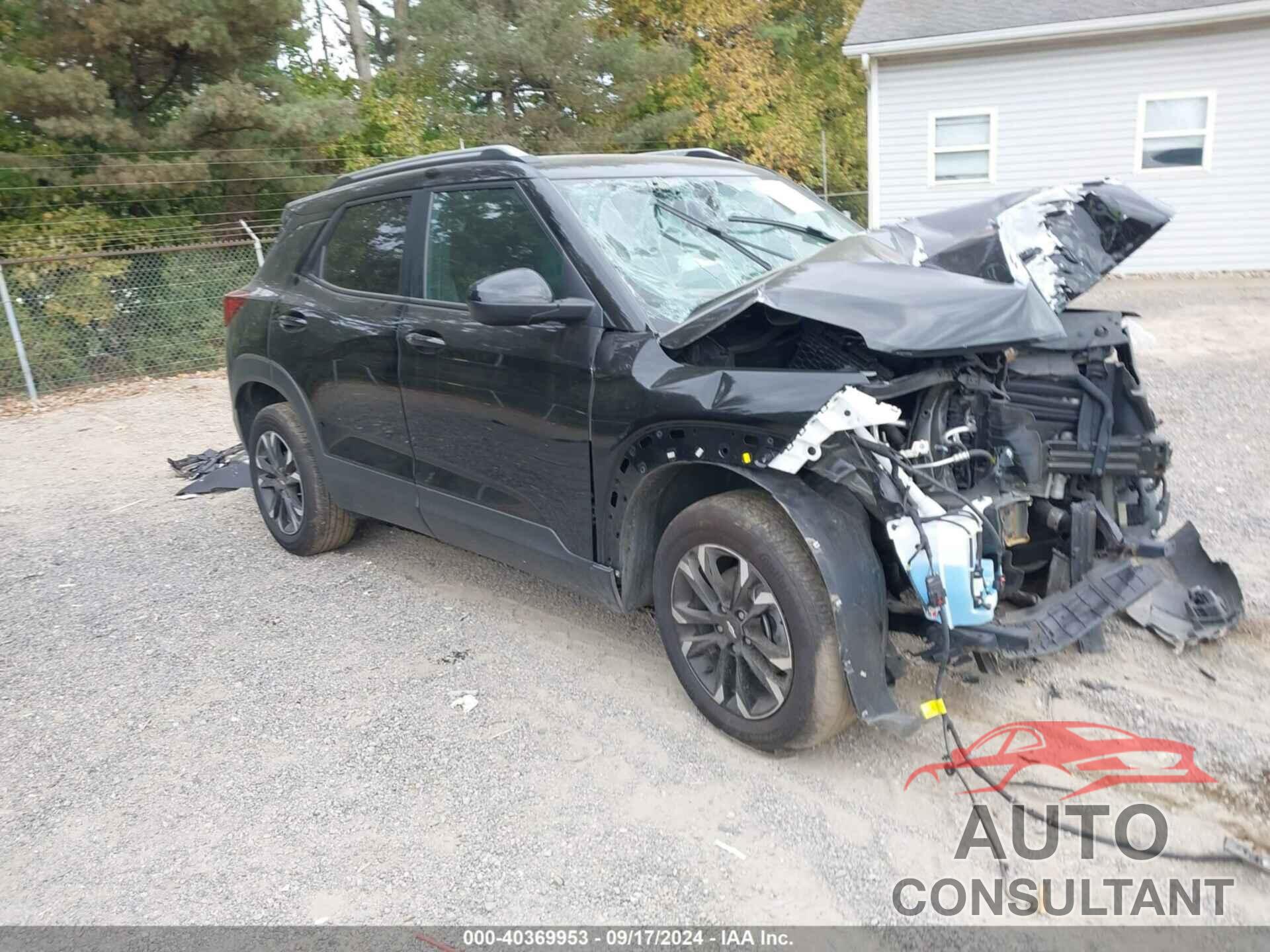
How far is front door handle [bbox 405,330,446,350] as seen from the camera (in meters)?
4.18

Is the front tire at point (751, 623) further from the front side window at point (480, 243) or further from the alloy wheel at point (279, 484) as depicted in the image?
the alloy wheel at point (279, 484)

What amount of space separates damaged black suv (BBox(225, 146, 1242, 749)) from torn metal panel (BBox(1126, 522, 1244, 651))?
0.01m

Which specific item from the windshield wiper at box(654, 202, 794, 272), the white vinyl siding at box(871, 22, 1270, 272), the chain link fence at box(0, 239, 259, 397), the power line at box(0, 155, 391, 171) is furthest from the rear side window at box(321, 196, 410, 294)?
the white vinyl siding at box(871, 22, 1270, 272)

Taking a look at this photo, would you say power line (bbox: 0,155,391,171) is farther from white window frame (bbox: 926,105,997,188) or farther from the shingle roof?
white window frame (bbox: 926,105,997,188)

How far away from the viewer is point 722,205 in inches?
170

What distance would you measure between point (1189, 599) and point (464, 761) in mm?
2892

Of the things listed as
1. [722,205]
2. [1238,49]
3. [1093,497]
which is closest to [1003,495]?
[1093,497]

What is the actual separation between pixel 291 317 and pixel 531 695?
255cm

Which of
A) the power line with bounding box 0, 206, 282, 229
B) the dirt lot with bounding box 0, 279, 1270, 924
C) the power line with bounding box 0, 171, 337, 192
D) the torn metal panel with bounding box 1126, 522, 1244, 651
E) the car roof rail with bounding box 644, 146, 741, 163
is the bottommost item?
the dirt lot with bounding box 0, 279, 1270, 924

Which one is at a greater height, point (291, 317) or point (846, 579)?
point (291, 317)

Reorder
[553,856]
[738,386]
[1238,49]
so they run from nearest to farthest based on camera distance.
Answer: [553,856]
[738,386]
[1238,49]

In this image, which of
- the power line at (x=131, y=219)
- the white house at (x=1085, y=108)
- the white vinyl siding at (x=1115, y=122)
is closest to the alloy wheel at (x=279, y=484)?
the power line at (x=131, y=219)

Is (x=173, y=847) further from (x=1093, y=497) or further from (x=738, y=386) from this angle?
(x=1093, y=497)

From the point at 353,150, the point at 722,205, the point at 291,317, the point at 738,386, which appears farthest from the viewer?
the point at 353,150
